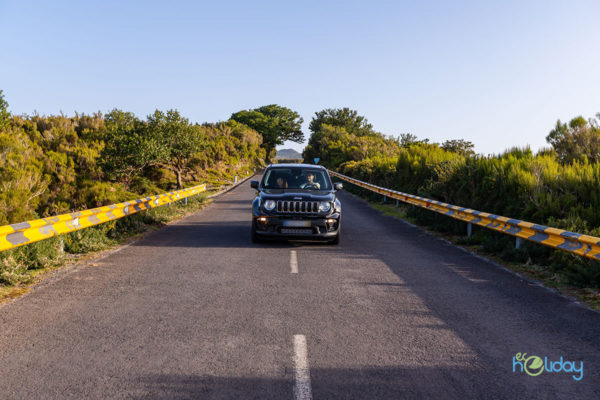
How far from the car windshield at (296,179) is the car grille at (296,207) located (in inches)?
48.1

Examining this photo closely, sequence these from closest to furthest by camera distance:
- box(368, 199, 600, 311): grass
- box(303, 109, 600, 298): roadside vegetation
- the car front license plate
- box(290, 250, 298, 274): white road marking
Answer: box(368, 199, 600, 311): grass → box(290, 250, 298, 274): white road marking → box(303, 109, 600, 298): roadside vegetation → the car front license plate

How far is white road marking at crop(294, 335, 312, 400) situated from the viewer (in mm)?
3389

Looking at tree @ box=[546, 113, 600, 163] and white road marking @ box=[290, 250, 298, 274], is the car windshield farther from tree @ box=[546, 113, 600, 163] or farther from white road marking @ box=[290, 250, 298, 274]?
tree @ box=[546, 113, 600, 163]

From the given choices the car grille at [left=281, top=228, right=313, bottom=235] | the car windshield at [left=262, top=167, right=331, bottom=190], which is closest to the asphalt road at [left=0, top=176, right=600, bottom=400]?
the car grille at [left=281, top=228, right=313, bottom=235]

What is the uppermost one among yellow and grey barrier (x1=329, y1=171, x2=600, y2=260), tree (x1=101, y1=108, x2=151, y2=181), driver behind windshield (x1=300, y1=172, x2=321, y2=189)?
tree (x1=101, y1=108, x2=151, y2=181)

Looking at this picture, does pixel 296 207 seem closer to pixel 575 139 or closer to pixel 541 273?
pixel 541 273

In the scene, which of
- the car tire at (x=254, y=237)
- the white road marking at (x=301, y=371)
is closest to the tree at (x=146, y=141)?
the car tire at (x=254, y=237)

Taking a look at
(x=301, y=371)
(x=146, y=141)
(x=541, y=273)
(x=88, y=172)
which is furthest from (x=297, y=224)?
(x=88, y=172)

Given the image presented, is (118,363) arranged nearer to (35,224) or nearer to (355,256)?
(35,224)

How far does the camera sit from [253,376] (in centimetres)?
369

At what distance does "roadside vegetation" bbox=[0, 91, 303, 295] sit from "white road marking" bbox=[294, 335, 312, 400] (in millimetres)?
4318

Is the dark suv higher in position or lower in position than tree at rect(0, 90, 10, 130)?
lower

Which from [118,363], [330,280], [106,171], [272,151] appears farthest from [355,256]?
[272,151]

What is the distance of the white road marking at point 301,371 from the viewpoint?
3389mm
